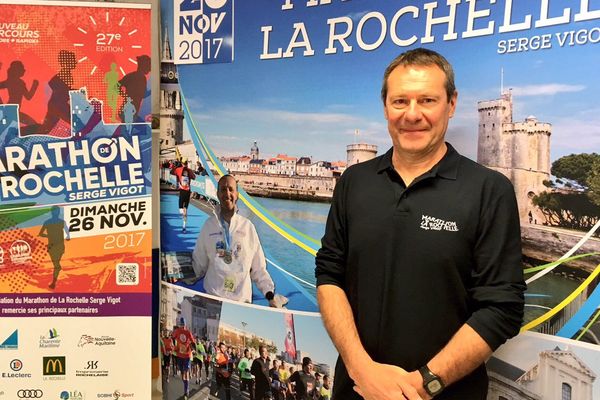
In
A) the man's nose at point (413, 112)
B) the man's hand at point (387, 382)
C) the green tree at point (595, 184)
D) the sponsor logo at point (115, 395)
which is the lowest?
the sponsor logo at point (115, 395)

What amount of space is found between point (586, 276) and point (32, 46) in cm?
228

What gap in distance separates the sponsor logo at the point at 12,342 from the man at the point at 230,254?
0.81m

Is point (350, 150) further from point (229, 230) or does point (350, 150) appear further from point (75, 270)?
point (75, 270)

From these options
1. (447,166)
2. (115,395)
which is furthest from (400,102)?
(115,395)

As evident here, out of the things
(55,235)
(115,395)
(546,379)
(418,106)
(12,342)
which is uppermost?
(418,106)

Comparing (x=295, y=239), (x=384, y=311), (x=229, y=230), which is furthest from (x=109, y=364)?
(x=384, y=311)

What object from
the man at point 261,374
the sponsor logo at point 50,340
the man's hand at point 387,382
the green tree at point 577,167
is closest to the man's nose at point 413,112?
the green tree at point 577,167

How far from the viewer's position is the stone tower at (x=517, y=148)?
1.68 metres

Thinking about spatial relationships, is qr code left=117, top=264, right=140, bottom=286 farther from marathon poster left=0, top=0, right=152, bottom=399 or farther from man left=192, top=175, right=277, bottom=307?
man left=192, top=175, right=277, bottom=307

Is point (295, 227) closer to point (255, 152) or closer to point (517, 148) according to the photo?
point (255, 152)

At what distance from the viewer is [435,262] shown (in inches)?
54.9

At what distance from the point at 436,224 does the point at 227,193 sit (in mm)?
1104

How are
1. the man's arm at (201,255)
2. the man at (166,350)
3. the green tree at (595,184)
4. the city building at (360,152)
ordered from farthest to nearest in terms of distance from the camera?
the man at (166,350)
the man's arm at (201,255)
the city building at (360,152)
the green tree at (595,184)

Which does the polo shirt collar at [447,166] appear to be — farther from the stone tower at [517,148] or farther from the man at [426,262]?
the stone tower at [517,148]
